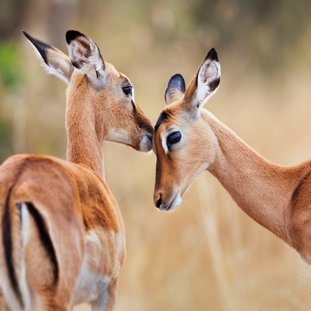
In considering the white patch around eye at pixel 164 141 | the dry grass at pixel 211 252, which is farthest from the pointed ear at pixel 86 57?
the dry grass at pixel 211 252

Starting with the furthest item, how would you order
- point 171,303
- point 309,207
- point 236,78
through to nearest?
1. point 236,78
2. point 171,303
3. point 309,207

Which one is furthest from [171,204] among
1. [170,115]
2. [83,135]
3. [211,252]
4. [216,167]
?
[211,252]

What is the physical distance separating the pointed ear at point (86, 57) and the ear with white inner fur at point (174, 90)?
0.51m

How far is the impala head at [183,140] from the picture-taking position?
8289mm

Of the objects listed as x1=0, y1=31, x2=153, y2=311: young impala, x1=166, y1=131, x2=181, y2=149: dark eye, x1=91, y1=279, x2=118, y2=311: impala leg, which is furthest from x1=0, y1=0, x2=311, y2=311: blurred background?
x1=91, y1=279, x2=118, y2=311: impala leg

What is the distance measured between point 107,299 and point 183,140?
3.74 ft

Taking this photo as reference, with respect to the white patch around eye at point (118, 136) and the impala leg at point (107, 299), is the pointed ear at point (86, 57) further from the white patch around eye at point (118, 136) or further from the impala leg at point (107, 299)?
the impala leg at point (107, 299)

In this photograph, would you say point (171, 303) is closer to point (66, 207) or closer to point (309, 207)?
point (309, 207)

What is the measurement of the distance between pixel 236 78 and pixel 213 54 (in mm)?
9462

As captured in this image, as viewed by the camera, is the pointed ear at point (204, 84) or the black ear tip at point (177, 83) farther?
the black ear tip at point (177, 83)

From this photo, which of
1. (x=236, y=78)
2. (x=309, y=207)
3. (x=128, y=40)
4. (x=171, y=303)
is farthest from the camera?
(x=128, y=40)

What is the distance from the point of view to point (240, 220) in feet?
43.8

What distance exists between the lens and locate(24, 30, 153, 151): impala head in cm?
844

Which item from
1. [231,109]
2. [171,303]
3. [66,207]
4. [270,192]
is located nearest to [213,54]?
[270,192]
